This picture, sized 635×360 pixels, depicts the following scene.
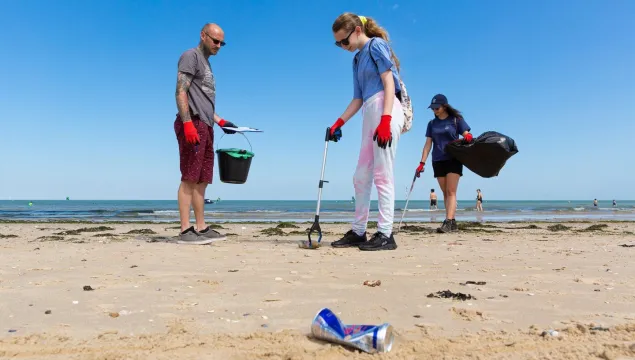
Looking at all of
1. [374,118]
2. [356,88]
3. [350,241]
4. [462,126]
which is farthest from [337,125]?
[462,126]

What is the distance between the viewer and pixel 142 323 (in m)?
2.19

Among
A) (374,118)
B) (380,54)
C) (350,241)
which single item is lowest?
(350,241)

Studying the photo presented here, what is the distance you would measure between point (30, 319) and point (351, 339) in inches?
61.7

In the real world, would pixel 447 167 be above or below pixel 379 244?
above

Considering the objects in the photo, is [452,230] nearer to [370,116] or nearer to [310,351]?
[370,116]

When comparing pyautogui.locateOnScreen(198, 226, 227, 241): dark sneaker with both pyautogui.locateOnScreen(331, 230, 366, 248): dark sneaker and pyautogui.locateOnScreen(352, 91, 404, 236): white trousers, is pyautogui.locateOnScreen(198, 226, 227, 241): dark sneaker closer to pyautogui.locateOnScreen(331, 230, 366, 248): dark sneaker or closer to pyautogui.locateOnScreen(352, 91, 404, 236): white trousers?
pyautogui.locateOnScreen(331, 230, 366, 248): dark sneaker

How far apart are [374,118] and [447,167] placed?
3.05 metres

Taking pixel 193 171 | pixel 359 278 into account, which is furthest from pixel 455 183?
pixel 359 278

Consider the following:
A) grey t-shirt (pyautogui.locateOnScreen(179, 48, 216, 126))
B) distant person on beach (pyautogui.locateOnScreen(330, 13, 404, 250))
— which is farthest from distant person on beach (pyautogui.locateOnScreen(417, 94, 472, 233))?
grey t-shirt (pyautogui.locateOnScreen(179, 48, 216, 126))

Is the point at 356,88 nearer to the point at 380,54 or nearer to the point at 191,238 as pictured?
the point at 380,54

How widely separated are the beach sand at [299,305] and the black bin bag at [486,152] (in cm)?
294

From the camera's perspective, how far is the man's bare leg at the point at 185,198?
5422 millimetres

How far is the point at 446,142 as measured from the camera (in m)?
7.46

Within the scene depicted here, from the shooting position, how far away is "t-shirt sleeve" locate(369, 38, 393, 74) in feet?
15.4
